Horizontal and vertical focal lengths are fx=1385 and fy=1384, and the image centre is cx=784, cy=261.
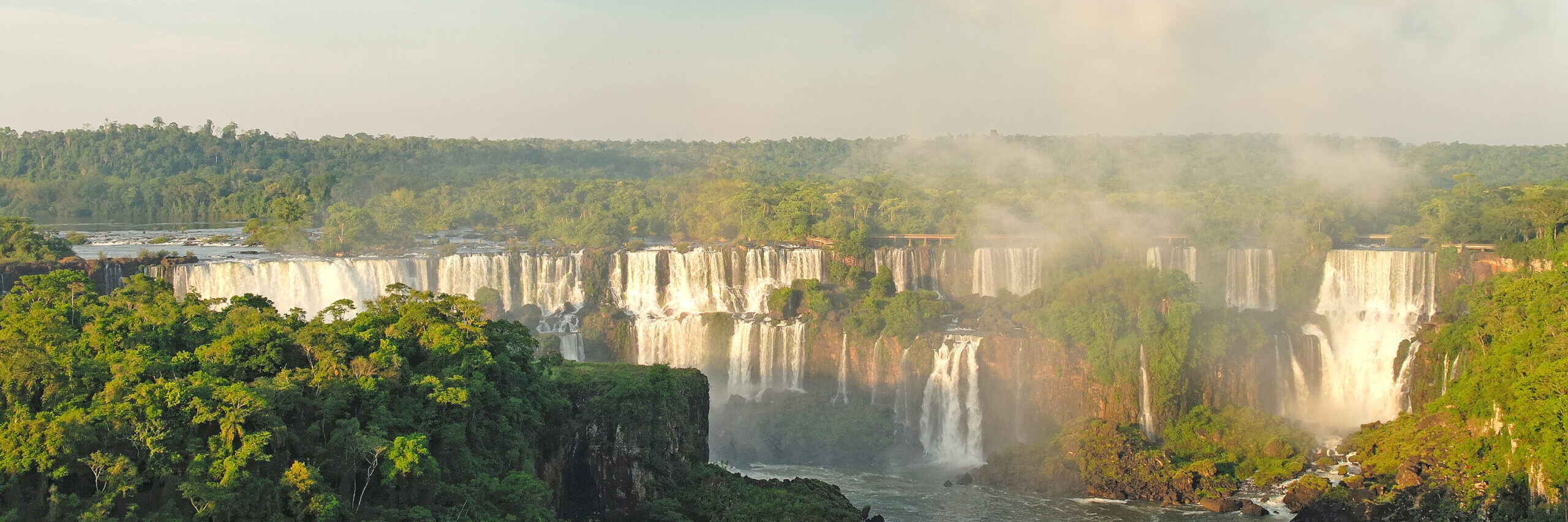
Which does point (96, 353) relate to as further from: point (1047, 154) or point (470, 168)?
point (1047, 154)

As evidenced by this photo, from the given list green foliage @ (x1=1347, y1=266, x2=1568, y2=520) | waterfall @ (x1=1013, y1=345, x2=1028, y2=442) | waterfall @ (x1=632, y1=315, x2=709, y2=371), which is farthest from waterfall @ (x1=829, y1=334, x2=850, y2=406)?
green foliage @ (x1=1347, y1=266, x2=1568, y2=520)

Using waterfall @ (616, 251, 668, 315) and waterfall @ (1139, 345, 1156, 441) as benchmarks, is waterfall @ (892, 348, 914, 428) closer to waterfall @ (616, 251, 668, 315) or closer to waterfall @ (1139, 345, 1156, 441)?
waterfall @ (1139, 345, 1156, 441)

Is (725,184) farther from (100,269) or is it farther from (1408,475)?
(1408,475)

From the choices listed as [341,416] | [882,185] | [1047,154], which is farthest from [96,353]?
[1047,154]

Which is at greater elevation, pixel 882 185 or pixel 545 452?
pixel 882 185

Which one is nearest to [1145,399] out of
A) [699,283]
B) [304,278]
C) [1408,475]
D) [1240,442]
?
[1240,442]

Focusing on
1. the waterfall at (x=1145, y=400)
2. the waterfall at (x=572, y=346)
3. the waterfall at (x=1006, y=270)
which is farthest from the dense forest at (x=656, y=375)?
the waterfall at (x=572, y=346)
